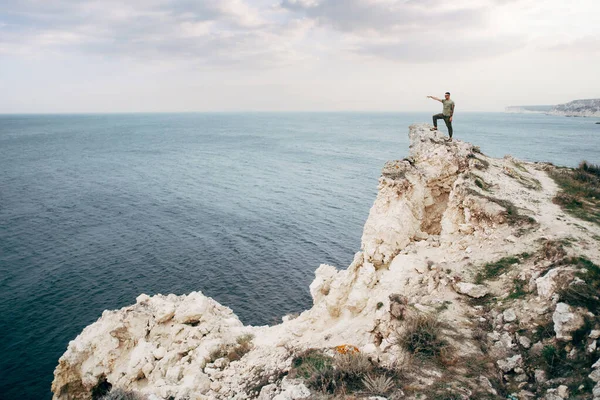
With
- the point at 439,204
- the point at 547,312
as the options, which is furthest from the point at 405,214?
the point at 547,312

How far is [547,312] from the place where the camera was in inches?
358

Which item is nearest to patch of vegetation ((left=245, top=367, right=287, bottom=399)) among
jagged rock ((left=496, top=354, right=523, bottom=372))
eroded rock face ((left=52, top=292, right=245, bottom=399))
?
jagged rock ((left=496, top=354, right=523, bottom=372))

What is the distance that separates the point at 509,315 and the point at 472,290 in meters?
1.33

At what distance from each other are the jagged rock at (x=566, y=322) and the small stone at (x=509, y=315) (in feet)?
2.94

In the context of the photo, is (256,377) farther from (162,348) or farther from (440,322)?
(162,348)

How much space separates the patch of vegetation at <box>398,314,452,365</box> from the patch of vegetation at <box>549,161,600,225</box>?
8.40 m

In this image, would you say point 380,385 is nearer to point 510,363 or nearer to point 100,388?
point 510,363

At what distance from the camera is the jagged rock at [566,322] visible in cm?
826

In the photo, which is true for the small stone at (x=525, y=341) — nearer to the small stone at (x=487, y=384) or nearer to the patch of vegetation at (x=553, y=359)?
the patch of vegetation at (x=553, y=359)

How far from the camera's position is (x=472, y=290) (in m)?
10.7

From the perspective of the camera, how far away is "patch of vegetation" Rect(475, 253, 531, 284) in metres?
11.2

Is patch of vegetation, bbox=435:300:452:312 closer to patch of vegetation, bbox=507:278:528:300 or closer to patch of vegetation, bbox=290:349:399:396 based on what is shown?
patch of vegetation, bbox=507:278:528:300

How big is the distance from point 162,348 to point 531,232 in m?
16.5

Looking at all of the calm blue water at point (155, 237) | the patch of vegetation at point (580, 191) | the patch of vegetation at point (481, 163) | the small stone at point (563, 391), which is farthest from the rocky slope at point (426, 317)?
the calm blue water at point (155, 237)
